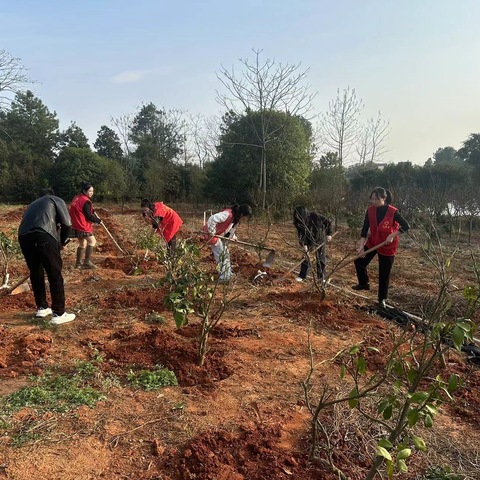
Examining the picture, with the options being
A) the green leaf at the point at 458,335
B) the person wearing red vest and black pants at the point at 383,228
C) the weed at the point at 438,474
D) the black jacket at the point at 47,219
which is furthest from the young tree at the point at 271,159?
the green leaf at the point at 458,335

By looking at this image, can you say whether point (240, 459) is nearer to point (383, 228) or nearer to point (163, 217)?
point (383, 228)

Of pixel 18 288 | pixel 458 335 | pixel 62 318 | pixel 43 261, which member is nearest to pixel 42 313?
pixel 62 318

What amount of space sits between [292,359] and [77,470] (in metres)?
1.95

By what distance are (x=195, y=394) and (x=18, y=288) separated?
3.47 m

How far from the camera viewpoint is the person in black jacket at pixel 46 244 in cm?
397

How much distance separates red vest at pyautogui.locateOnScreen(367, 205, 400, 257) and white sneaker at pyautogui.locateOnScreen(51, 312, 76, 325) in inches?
143

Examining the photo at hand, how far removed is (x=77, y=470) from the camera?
7.02 ft

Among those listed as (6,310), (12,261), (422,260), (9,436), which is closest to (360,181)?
(422,260)

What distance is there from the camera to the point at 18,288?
17.1ft

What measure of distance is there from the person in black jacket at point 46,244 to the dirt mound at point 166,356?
30.8 inches

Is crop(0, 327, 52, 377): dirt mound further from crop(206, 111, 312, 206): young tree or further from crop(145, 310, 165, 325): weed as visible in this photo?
crop(206, 111, 312, 206): young tree

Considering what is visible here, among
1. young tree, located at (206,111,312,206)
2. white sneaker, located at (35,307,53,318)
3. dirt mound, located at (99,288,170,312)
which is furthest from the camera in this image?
young tree, located at (206,111,312,206)

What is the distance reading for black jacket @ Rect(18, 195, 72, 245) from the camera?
13.0 ft

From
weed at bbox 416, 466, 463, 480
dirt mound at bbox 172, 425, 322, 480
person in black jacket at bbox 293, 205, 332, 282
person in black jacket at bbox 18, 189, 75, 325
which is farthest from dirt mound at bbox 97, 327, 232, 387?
person in black jacket at bbox 293, 205, 332, 282
